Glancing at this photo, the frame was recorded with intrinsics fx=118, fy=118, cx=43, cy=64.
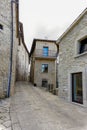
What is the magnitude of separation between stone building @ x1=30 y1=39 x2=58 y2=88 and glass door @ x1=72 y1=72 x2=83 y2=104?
33.6 feet

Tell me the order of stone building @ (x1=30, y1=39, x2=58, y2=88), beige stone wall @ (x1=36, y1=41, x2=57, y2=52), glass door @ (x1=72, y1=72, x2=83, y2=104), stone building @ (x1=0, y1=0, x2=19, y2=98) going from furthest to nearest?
1. beige stone wall @ (x1=36, y1=41, x2=57, y2=52)
2. stone building @ (x1=30, y1=39, x2=58, y2=88)
3. stone building @ (x1=0, y1=0, x2=19, y2=98)
4. glass door @ (x1=72, y1=72, x2=83, y2=104)

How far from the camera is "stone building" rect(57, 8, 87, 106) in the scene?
6.49 meters

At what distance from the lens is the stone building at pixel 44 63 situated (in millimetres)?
17414

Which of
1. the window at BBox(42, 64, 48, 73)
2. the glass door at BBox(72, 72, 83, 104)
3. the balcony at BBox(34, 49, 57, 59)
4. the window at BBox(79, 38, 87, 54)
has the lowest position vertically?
the glass door at BBox(72, 72, 83, 104)

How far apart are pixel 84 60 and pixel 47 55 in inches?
463

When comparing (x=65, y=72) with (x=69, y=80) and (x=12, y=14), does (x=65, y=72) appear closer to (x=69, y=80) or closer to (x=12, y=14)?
(x=69, y=80)

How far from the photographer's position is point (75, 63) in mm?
7168

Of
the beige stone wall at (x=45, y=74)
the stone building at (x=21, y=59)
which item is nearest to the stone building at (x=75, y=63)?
the beige stone wall at (x=45, y=74)

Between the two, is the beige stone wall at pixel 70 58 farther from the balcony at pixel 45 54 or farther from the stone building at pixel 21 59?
the stone building at pixel 21 59

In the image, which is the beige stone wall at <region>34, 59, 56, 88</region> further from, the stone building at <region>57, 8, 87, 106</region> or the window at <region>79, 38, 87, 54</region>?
the window at <region>79, 38, 87, 54</region>

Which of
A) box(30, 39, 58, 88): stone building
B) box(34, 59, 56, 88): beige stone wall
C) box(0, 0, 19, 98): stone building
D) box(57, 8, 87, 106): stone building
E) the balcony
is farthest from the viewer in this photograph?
the balcony

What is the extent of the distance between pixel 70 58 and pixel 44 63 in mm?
10183

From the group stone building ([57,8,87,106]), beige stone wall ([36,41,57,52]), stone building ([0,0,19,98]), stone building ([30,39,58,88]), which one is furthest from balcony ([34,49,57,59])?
stone building ([0,0,19,98])

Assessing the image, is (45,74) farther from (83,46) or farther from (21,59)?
(83,46)
